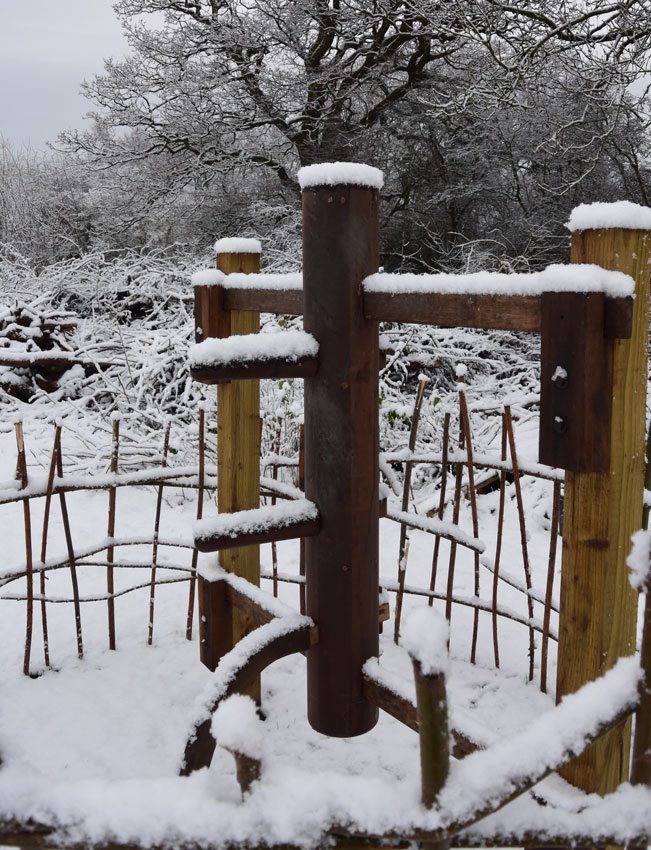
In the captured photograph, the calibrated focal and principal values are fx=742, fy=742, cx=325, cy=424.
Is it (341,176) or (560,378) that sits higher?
(341,176)

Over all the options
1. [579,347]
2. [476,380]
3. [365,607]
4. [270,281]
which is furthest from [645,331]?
[476,380]

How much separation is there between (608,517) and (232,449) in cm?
140

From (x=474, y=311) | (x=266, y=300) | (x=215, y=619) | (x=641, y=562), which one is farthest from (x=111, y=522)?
(x=641, y=562)

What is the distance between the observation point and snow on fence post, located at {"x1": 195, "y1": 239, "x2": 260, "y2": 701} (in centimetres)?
246

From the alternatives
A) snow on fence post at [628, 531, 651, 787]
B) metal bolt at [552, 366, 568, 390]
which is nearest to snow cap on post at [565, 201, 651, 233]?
metal bolt at [552, 366, 568, 390]

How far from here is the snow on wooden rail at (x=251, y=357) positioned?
1.68 meters

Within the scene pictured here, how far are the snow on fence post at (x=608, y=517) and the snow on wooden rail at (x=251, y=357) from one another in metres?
0.67

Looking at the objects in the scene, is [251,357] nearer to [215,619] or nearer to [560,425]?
[560,425]

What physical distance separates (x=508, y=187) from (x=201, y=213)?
402 cm

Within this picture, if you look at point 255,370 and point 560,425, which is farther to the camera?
point 255,370

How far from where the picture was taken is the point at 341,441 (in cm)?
179

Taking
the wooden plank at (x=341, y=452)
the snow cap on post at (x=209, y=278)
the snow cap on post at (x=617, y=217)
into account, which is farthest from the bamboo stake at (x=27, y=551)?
the snow cap on post at (x=617, y=217)

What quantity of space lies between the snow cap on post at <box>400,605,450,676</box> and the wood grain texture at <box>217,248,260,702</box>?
1804 millimetres

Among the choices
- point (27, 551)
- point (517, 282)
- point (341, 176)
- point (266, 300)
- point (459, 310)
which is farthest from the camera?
point (27, 551)
